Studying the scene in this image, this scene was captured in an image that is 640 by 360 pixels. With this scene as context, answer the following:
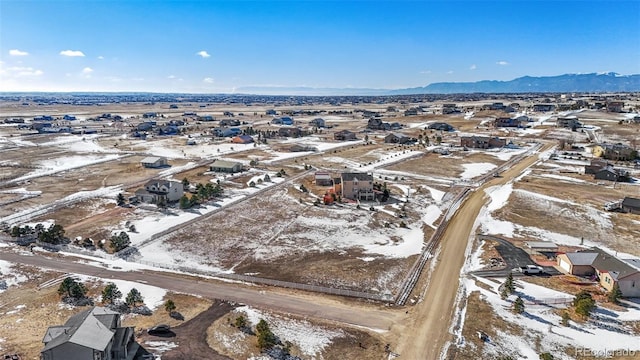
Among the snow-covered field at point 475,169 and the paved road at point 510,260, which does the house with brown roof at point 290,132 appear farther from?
the paved road at point 510,260

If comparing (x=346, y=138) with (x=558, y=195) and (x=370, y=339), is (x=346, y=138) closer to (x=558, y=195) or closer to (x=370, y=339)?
(x=558, y=195)

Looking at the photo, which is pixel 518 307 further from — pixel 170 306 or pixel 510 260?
pixel 170 306

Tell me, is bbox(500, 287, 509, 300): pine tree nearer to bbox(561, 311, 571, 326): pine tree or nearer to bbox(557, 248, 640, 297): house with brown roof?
bbox(561, 311, 571, 326): pine tree

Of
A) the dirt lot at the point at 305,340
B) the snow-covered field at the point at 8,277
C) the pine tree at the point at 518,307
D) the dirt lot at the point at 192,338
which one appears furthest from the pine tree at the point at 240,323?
the snow-covered field at the point at 8,277

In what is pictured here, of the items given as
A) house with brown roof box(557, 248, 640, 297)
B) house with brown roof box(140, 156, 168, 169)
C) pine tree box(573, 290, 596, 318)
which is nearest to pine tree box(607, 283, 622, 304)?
house with brown roof box(557, 248, 640, 297)

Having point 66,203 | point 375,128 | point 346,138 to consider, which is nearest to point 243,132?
point 346,138
